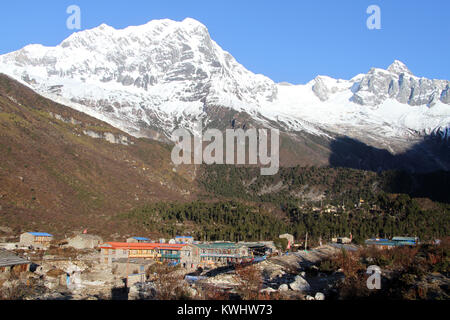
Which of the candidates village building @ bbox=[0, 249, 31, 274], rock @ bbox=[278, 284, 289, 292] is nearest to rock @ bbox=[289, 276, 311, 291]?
rock @ bbox=[278, 284, 289, 292]

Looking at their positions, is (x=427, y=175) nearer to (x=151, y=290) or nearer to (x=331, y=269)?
(x=331, y=269)

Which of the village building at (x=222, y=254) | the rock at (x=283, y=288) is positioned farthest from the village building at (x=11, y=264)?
the village building at (x=222, y=254)

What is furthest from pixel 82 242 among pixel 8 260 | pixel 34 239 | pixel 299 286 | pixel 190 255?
pixel 299 286

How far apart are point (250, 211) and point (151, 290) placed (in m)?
81.9

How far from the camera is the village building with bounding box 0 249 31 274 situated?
39656mm

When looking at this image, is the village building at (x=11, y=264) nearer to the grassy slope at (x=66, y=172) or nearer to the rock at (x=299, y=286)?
the rock at (x=299, y=286)

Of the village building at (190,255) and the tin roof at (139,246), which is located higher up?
the tin roof at (139,246)

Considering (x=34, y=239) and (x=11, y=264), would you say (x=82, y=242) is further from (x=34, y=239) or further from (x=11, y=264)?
(x=11, y=264)

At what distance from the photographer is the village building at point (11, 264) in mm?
39656

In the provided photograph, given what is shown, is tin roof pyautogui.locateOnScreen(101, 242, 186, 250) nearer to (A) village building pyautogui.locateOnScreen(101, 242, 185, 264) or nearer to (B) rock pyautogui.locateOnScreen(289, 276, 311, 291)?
(A) village building pyautogui.locateOnScreen(101, 242, 185, 264)

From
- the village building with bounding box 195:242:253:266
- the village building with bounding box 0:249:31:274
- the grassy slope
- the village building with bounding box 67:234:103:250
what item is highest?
the grassy slope

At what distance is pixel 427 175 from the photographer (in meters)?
175

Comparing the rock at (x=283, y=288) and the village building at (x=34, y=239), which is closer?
the rock at (x=283, y=288)

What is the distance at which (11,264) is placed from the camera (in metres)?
40.6
